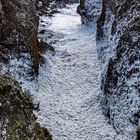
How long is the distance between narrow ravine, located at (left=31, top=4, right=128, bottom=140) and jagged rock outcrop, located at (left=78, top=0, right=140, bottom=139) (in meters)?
0.58

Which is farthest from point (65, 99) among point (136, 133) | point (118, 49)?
point (136, 133)

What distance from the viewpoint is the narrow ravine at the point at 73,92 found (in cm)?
1371

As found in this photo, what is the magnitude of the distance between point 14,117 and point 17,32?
29.2ft

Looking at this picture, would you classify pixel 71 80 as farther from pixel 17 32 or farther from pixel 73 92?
pixel 17 32

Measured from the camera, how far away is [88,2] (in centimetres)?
2664

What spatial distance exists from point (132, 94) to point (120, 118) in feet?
3.49

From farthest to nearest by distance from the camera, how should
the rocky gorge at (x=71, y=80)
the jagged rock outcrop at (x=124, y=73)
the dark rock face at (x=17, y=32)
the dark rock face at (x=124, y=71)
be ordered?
the dark rock face at (x=17, y=32), the dark rock face at (x=124, y=71), the jagged rock outcrop at (x=124, y=73), the rocky gorge at (x=71, y=80)

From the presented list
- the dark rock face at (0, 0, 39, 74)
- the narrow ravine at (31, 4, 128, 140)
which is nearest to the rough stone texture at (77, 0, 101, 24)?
the narrow ravine at (31, 4, 128, 140)

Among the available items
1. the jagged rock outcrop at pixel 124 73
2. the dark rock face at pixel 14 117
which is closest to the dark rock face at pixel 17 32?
the jagged rock outcrop at pixel 124 73

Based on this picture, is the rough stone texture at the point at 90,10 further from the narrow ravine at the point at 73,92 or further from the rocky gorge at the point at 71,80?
the rocky gorge at the point at 71,80

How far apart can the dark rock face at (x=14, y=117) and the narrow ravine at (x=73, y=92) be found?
3.42 m

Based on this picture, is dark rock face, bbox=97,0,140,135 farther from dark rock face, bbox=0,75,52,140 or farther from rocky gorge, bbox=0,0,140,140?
dark rock face, bbox=0,75,52,140

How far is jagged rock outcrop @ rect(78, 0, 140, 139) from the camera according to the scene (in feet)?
42.5

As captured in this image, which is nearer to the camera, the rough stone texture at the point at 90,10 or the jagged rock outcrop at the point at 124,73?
the jagged rock outcrop at the point at 124,73
